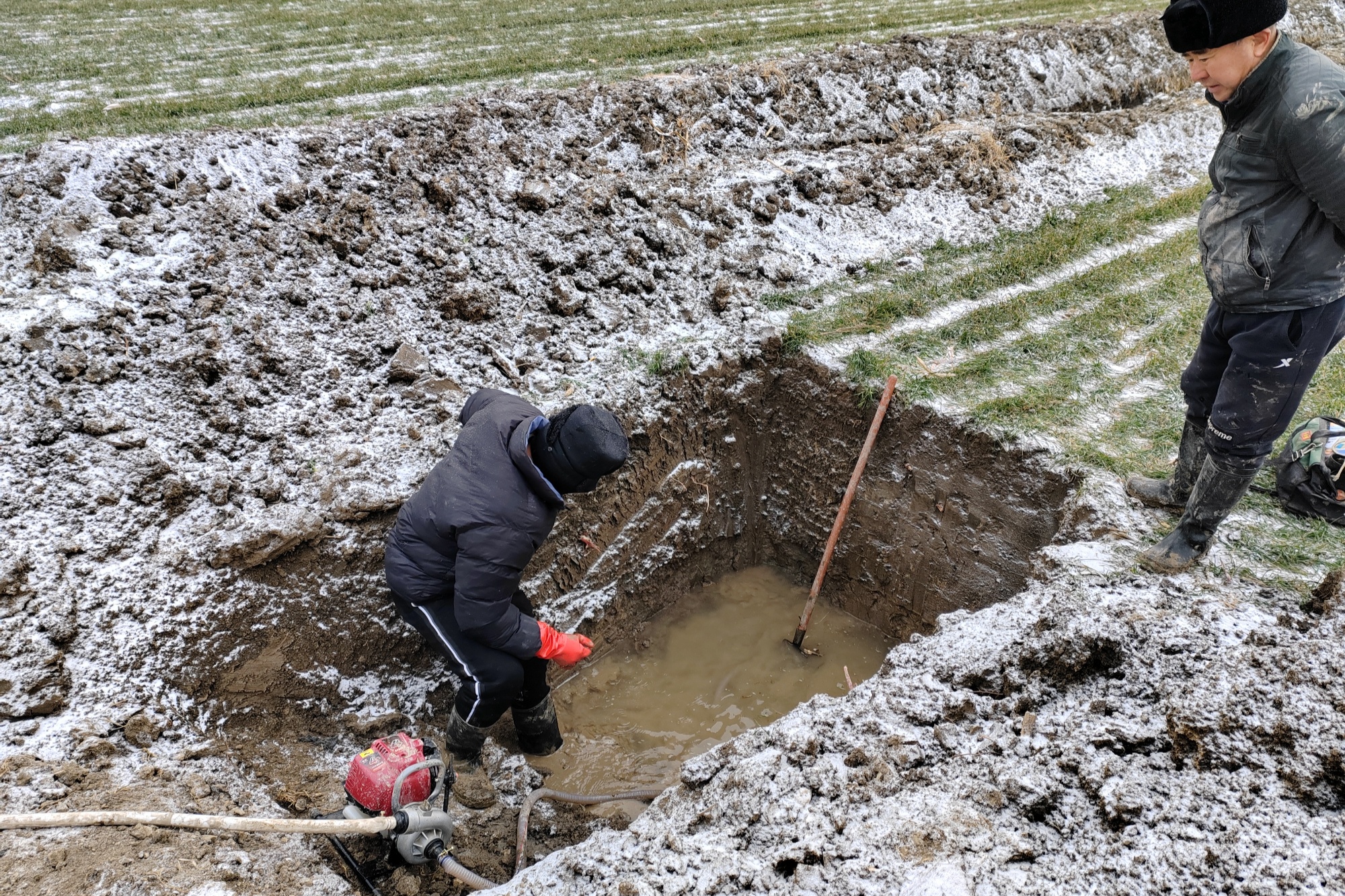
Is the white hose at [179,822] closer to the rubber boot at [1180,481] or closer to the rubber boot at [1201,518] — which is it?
the rubber boot at [1201,518]

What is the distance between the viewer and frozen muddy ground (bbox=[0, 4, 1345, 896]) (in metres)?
2.27

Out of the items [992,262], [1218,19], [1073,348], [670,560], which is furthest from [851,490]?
[992,262]

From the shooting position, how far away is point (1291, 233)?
2502 millimetres

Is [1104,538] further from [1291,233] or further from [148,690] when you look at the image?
[148,690]

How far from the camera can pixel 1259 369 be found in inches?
107

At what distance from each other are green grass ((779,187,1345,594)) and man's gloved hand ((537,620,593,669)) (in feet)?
7.86

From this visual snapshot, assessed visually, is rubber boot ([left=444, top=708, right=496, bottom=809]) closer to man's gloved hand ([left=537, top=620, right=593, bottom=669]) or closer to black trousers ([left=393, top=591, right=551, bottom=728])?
black trousers ([left=393, top=591, right=551, bottom=728])

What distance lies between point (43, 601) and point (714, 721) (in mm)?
3289

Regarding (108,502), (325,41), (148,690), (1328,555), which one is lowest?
(148,690)

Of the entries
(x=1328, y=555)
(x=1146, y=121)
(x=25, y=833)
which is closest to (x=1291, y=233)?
(x=1328, y=555)

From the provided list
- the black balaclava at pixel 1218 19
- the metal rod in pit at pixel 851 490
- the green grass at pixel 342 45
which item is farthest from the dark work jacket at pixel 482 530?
the green grass at pixel 342 45

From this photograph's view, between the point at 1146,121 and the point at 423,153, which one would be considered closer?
the point at 423,153

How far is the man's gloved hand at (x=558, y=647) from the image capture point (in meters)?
3.37

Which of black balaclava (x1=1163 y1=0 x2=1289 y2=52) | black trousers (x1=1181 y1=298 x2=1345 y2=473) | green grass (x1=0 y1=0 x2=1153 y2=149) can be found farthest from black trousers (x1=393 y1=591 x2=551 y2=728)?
green grass (x1=0 y1=0 x2=1153 y2=149)
